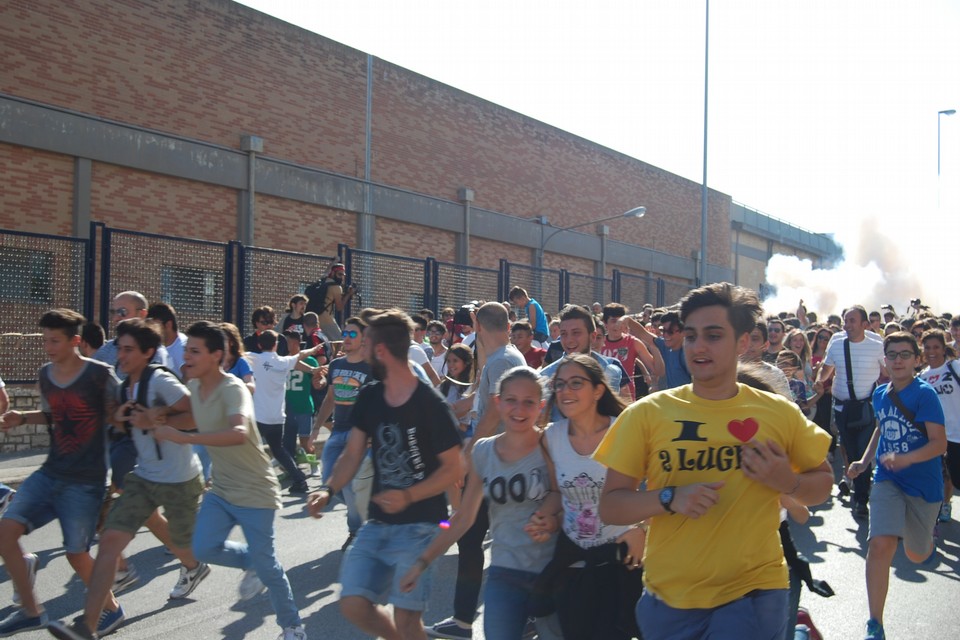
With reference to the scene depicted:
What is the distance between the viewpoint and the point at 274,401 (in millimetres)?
8922

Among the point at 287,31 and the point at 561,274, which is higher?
the point at 287,31

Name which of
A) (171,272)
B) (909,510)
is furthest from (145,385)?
(171,272)

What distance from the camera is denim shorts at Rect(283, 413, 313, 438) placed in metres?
9.80

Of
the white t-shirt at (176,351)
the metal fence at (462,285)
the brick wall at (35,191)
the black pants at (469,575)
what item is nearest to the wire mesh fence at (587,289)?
the metal fence at (462,285)

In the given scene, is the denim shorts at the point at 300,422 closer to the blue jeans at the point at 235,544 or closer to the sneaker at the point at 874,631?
the blue jeans at the point at 235,544

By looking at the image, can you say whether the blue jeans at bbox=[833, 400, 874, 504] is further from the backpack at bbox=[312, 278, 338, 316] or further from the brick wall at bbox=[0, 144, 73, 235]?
the brick wall at bbox=[0, 144, 73, 235]

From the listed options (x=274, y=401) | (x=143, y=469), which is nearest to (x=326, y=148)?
(x=274, y=401)

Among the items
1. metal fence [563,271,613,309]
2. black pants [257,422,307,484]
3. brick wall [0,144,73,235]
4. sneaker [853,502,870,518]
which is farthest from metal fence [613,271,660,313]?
black pants [257,422,307,484]

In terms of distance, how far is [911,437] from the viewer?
553 centimetres

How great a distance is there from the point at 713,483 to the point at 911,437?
346cm

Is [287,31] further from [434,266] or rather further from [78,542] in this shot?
[78,542]

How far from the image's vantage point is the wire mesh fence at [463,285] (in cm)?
1711

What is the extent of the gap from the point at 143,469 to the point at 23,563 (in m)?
0.77

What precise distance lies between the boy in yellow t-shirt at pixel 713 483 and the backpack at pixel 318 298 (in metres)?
11.3
